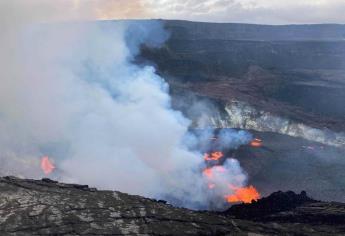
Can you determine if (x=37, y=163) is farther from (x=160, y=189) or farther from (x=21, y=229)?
(x=21, y=229)

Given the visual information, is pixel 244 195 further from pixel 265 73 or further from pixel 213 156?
pixel 265 73

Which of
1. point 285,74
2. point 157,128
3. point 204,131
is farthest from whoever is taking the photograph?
point 285,74

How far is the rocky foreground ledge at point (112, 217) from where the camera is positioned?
1994 cm

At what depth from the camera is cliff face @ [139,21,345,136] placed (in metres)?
66.4

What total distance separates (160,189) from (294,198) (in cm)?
1086

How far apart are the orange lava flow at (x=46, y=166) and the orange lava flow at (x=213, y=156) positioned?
1404cm

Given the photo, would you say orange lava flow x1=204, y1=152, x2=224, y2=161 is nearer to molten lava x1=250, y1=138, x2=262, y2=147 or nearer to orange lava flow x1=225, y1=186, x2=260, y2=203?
molten lava x1=250, y1=138, x2=262, y2=147

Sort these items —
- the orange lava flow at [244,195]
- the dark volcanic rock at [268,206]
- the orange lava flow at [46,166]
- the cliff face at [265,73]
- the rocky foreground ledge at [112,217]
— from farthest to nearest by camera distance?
1. the cliff face at [265,73]
2. the orange lava flow at [46,166]
3. the orange lava flow at [244,195]
4. the dark volcanic rock at [268,206]
5. the rocky foreground ledge at [112,217]

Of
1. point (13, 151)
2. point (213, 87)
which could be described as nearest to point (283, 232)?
point (13, 151)

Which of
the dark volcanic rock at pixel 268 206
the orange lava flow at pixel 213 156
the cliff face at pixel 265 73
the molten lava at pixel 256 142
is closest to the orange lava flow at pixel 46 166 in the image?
the orange lava flow at pixel 213 156

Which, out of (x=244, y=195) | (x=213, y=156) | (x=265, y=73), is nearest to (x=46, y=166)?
(x=213, y=156)

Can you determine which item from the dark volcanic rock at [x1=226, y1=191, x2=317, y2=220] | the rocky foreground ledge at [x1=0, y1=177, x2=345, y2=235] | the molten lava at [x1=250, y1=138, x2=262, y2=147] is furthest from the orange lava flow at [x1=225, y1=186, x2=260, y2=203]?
the rocky foreground ledge at [x1=0, y1=177, x2=345, y2=235]

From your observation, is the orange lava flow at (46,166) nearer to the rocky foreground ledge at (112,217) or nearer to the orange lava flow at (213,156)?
the orange lava flow at (213,156)

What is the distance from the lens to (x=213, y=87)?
75.1m
